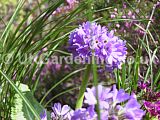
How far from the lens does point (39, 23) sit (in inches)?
49.9

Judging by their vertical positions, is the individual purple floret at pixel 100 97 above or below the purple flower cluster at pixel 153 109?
above

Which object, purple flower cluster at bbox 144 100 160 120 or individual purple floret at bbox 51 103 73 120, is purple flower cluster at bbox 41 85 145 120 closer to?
individual purple floret at bbox 51 103 73 120

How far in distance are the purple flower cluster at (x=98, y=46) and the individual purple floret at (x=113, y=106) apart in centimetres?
15

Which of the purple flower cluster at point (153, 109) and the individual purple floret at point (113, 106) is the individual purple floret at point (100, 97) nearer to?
the individual purple floret at point (113, 106)

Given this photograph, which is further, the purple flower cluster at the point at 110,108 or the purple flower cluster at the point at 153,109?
the purple flower cluster at the point at 153,109

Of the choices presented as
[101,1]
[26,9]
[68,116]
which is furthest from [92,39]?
[26,9]

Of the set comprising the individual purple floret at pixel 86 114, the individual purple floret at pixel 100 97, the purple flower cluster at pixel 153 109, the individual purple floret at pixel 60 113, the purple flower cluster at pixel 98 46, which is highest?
the purple flower cluster at pixel 98 46

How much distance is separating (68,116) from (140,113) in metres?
0.21

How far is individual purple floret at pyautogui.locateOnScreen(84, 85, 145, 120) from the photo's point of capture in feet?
2.66

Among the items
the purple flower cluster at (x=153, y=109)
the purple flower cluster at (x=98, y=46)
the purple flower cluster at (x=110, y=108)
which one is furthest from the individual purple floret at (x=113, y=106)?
the purple flower cluster at (x=153, y=109)

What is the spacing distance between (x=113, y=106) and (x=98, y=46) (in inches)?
7.6

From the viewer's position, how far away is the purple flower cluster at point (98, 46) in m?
0.98

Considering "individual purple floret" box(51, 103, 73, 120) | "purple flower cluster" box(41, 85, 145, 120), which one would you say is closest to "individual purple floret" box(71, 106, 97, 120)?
"purple flower cluster" box(41, 85, 145, 120)

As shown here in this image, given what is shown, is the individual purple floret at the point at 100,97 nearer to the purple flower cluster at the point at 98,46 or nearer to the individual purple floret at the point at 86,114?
the individual purple floret at the point at 86,114
